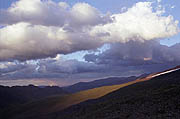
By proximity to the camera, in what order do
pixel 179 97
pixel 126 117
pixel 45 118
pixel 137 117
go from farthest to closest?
pixel 45 118 → pixel 179 97 → pixel 126 117 → pixel 137 117

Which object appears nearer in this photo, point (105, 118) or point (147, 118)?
point (147, 118)

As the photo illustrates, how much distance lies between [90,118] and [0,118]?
8504 centimetres

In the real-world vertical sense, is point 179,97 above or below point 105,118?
above

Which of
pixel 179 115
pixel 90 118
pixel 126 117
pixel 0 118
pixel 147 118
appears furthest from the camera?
pixel 0 118

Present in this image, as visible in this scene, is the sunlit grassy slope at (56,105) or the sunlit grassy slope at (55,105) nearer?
the sunlit grassy slope at (56,105)

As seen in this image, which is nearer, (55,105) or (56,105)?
(56,105)

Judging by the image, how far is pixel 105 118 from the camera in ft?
119

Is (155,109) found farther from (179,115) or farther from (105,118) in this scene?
(105,118)

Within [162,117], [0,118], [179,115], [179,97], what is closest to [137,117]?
[162,117]

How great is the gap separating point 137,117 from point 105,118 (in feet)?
26.9

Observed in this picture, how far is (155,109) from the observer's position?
105 feet

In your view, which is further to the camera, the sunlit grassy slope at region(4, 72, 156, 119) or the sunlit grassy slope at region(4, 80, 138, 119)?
the sunlit grassy slope at region(4, 80, 138, 119)

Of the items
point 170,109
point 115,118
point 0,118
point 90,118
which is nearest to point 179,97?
point 170,109

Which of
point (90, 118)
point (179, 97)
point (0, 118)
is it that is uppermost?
point (179, 97)
